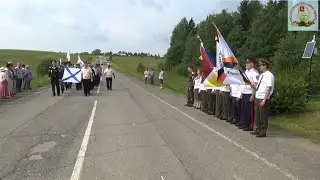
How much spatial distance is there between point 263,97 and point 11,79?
18.8 m

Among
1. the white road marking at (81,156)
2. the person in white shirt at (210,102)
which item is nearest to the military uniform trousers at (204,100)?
the person in white shirt at (210,102)

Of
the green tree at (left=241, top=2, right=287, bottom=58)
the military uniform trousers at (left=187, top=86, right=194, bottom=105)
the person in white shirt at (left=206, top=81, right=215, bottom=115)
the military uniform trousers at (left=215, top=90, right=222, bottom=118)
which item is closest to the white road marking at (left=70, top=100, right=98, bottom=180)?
the military uniform trousers at (left=215, top=90, right=222, bottom=118)

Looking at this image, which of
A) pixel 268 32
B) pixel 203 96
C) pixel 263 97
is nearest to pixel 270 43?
pixel 268 32

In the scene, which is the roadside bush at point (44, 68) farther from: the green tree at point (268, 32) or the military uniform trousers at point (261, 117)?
the military uniform trousers at point (261, 117)

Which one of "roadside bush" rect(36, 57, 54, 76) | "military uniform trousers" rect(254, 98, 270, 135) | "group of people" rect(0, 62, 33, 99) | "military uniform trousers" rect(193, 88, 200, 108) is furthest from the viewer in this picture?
"roadside bush" rect(36, 57, 54, 76)

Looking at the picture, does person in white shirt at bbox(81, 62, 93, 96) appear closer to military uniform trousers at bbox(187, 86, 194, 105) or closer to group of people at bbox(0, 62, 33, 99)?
group of people at bbox(0, 62, 33, 99)

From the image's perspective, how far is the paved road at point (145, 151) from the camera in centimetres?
810

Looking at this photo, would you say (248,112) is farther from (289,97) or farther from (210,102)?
(210,102)

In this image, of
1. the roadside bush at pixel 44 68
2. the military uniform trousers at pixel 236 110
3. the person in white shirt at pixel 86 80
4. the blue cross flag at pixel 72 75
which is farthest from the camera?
the roadside bush at pixel 44 68

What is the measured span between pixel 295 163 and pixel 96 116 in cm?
916

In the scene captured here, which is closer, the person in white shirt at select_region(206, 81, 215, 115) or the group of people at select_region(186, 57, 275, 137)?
the group of people at select_region(186, 57, 275, 137)

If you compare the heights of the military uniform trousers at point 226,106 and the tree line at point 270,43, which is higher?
the tree line at point 270,43

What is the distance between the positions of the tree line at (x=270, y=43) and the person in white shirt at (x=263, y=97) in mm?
4864

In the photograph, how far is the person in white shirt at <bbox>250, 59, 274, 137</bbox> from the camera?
40.7 feet
